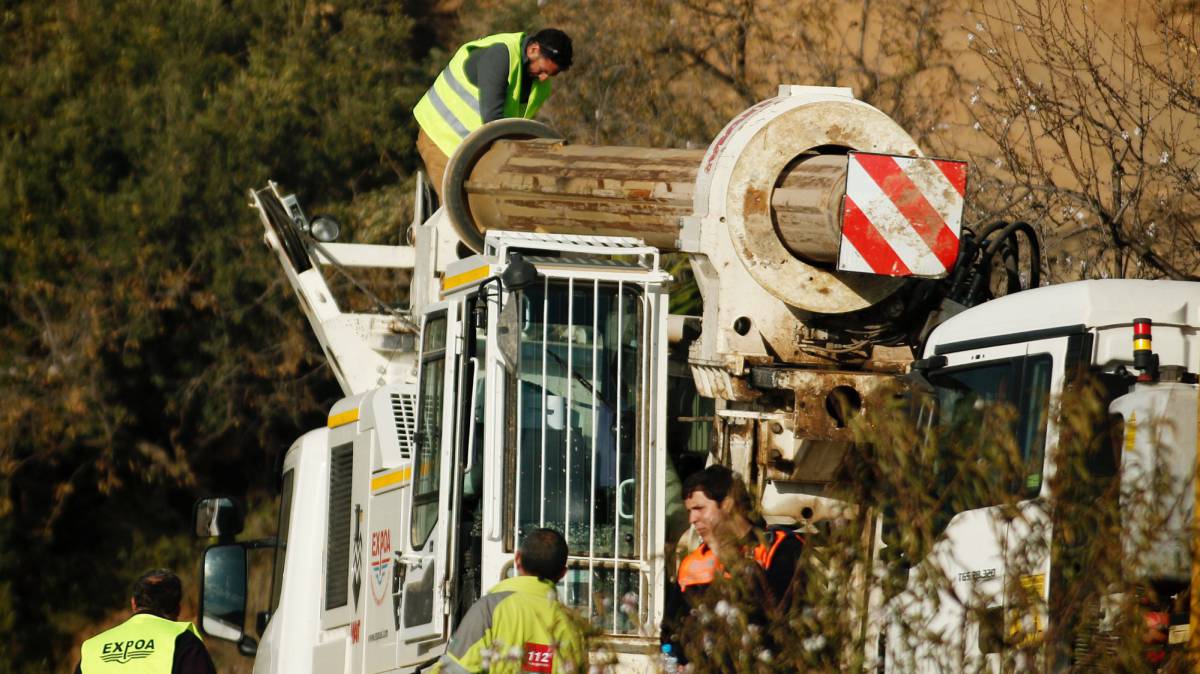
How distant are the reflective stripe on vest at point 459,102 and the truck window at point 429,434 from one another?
1.76 m

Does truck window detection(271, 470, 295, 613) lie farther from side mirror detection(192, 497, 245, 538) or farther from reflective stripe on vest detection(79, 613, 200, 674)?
reflective stripe on vest detection(79, 613, 200, 674)

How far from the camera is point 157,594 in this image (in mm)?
6605

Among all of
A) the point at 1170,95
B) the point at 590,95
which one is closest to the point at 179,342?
the point at 590,95

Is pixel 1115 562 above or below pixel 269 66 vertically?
below

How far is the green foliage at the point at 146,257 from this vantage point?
703 inches

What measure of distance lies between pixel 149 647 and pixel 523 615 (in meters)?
1.77

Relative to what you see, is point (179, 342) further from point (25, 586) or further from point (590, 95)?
point (590, 95)

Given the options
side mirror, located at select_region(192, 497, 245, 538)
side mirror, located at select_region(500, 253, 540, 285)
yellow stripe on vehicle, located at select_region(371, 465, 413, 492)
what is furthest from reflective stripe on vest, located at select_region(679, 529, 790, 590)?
side mirror, located at select_region(192, 497, 245, 538)

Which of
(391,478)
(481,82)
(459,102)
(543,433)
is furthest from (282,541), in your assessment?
(543,433)

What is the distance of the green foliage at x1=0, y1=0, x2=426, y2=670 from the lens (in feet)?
58.6

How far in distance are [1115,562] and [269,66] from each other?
1607cm

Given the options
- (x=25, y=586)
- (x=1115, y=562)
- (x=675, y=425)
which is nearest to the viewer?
(x=1115, y=562)

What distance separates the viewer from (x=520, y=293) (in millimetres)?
6047

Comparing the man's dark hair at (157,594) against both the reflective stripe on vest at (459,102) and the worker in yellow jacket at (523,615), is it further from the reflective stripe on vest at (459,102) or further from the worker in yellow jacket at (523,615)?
the reflective stripe on vest at (459,102)
